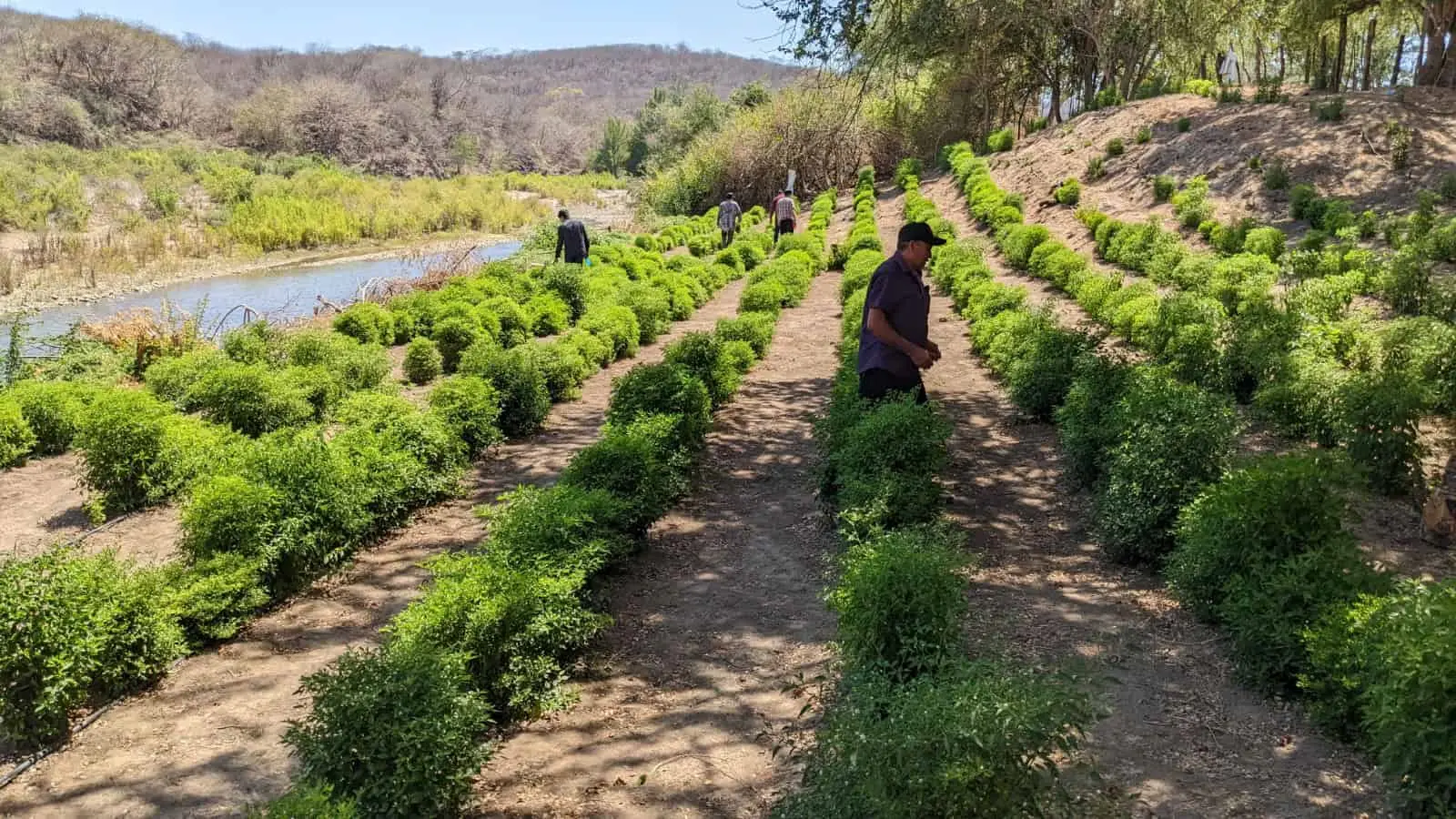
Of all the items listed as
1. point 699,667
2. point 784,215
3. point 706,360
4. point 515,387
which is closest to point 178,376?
point 515,387

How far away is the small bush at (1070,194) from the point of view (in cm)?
1959

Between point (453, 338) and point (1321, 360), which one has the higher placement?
point (1321, 360)

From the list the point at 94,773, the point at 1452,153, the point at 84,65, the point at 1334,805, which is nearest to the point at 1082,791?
the point at 1334,805

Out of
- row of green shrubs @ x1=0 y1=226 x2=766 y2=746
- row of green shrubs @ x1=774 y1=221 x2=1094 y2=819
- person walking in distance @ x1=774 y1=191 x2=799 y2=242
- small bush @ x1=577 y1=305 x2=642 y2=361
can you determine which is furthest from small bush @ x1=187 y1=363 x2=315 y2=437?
person walking in distance @ x1=774 y1=191 x2=799 y2=242

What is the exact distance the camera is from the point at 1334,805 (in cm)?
342

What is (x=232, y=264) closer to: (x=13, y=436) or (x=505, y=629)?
(x=13, y=436)

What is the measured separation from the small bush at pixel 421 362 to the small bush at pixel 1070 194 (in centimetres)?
1380

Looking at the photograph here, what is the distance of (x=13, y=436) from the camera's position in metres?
8.86

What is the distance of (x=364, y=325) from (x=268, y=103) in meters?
50.8

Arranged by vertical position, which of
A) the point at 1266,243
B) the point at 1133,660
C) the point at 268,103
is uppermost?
the point at 268,103

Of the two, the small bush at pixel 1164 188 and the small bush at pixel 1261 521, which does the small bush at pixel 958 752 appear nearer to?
the small bush at pixel 1261 521

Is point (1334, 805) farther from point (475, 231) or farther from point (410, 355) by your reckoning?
point (475, 231)

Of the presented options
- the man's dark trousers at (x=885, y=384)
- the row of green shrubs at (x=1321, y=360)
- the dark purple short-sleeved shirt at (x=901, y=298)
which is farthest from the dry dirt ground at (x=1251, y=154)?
the dark purple short-sleeved shirt at (x=901, y=298)

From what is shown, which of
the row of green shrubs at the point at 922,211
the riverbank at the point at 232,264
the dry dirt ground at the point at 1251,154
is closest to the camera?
the dry dirt ground at the point at 1251,154
